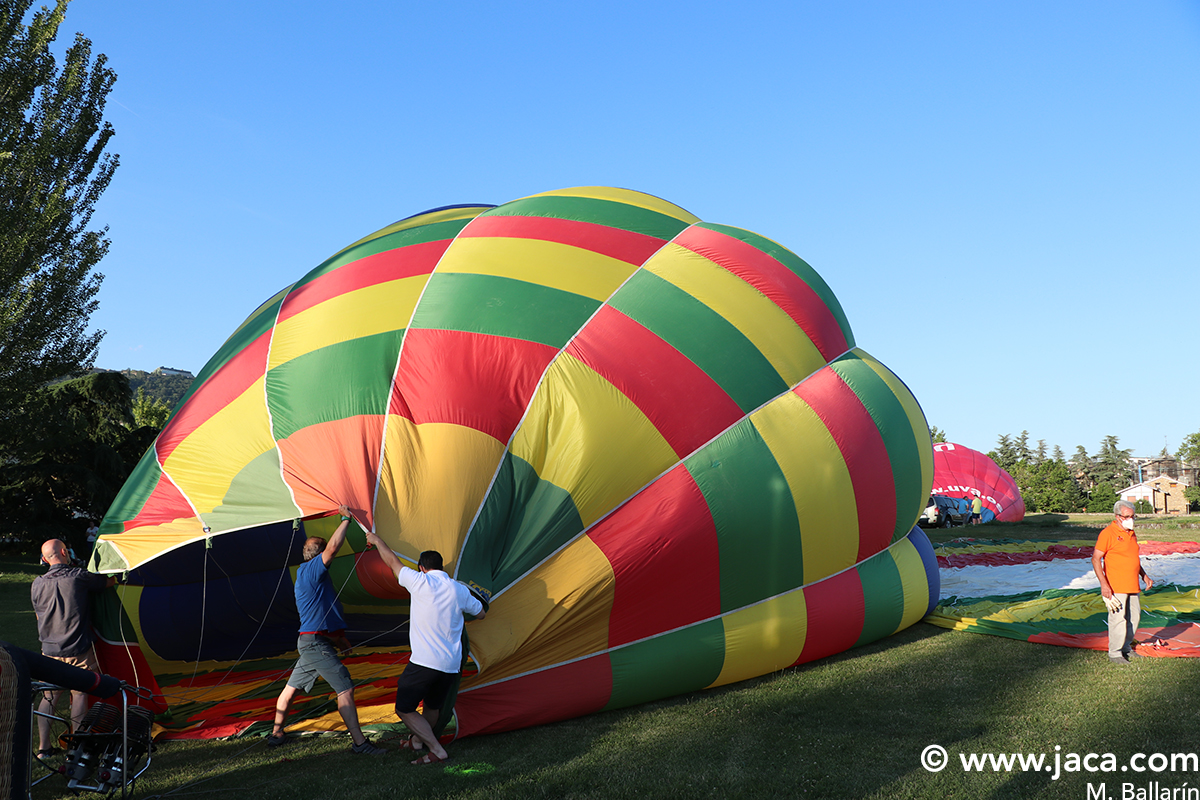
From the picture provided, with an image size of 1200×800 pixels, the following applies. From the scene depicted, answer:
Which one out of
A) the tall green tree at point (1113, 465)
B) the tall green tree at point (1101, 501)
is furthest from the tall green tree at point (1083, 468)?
the tall green tree at point (1101, 501)

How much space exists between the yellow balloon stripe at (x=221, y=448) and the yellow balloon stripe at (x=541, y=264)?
5.46ft

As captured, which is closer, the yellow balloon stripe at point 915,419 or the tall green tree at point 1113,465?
the yellow balloon stripe at point 915,419

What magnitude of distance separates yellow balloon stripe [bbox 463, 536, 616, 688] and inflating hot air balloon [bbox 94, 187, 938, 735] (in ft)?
0.05

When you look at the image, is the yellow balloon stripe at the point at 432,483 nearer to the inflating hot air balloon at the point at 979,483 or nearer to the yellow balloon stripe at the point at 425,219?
the yellow balloon stripe at the point at 425,219

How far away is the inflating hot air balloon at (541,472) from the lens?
5004mm

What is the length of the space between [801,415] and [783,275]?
1.40 meters

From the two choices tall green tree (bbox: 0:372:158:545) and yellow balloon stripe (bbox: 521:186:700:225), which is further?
tall green tree (bbox: 0:372:158:545)

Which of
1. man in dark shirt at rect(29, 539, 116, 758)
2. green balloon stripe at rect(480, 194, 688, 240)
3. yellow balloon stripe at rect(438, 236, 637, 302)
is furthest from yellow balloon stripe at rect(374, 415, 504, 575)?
green balloon stripe at rect(480, 194, 688, 240)

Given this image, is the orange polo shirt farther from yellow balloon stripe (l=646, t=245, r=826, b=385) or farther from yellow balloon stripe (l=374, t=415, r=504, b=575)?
yellow balloon stripe (l=374, t=415, r=504, b=575)

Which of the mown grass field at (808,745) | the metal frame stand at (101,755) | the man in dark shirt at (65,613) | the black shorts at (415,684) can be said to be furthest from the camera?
the man in dark shirt at (65,613)

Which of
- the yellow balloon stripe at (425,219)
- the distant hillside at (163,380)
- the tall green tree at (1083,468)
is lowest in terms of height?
the tall green tree at (1083,468)

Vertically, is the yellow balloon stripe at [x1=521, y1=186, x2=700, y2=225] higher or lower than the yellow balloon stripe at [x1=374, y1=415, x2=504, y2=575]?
higher

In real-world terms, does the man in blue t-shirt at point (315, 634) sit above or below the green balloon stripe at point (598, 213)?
below

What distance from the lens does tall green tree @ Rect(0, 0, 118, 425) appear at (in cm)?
1331
